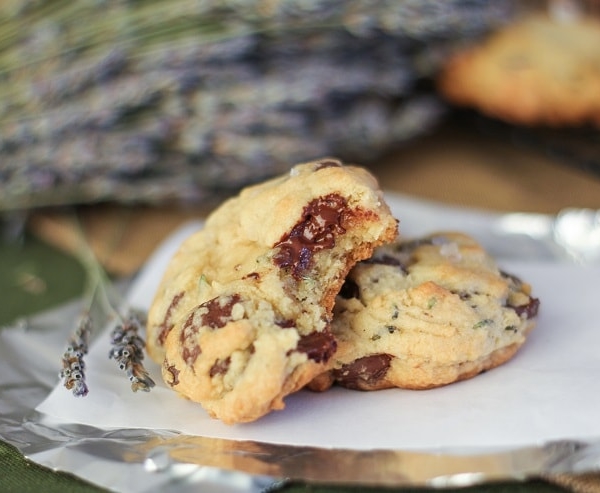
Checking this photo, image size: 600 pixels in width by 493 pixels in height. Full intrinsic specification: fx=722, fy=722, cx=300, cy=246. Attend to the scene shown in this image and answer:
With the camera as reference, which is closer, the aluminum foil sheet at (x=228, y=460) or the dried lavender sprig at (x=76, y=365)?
the aluminum foil sheet at (x=228, y=460)

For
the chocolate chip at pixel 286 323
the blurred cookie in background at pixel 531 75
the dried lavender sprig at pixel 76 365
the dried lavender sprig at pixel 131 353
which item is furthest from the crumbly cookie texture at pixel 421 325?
the blurred cookie in background at pixel 531 75

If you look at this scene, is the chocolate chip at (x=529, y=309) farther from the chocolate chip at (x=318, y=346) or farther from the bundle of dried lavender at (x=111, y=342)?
the bundle of dried lavender at (x=111, y=342)

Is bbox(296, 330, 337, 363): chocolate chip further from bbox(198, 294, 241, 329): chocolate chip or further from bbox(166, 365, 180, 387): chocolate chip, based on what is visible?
bbox(166, 365, 180, 387): chocolate chip

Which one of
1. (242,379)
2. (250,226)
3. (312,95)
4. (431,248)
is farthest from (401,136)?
(242,379)

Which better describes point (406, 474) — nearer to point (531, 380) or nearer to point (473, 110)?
point (531, 380)

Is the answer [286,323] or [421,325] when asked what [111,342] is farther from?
[421,325]

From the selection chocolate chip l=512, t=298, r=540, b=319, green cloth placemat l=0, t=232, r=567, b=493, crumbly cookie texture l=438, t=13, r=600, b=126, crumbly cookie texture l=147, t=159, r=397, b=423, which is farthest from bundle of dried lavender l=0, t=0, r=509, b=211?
chocolate chip l=512, t=298, r=540, b=319
